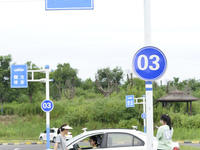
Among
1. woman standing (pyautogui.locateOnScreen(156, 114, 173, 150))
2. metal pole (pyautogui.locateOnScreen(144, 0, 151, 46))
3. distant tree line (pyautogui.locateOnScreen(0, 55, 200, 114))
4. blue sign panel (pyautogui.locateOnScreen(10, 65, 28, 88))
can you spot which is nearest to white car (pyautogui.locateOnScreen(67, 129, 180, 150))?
woman standing (pyautogui.locateOnScreen(156, 114, 173, 150))

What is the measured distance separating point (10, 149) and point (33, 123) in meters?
16.6

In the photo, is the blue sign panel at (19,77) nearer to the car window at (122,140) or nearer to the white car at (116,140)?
the white car at (116,140)

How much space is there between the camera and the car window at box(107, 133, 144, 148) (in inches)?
330

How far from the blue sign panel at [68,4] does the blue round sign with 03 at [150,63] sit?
4047mm

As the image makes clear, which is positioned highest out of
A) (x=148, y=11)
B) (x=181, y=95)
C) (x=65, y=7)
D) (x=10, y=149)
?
(x=65, y=7)

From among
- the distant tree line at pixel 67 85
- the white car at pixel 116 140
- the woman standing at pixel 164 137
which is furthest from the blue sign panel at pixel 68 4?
Answer: the distant tree line at pixel 67 85

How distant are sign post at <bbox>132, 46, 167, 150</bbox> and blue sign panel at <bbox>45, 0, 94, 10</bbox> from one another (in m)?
4.05

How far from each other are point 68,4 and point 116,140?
3683mm

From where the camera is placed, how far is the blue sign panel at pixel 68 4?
9.56 metres

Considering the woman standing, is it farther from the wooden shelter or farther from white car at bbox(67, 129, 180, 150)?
the wooden shelter

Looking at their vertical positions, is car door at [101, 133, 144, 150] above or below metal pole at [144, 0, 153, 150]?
below

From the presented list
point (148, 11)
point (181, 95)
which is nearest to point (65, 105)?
point (181, 95)

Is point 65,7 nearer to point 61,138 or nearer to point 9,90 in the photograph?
point 61,138

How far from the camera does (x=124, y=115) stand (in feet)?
132
